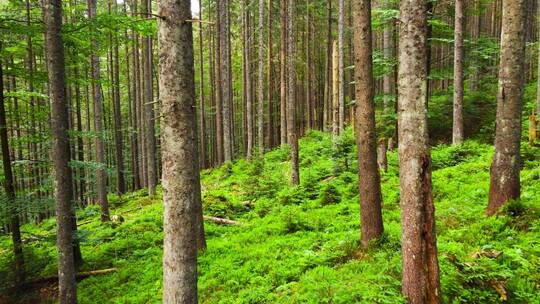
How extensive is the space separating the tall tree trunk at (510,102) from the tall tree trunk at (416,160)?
12.0 ft

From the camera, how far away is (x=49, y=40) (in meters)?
7.57

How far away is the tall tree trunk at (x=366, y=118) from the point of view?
279 inches

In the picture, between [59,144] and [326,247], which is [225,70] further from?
[326,247]

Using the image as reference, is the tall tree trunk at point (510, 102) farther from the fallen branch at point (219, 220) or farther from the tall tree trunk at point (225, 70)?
the tall tree trunk at point (225, 70)

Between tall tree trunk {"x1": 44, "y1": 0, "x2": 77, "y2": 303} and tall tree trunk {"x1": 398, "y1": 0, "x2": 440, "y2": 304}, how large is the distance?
22.5 ft

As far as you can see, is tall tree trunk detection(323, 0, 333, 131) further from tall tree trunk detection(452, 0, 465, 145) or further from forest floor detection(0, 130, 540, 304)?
forest floor detection(0, 130, 540, 304)

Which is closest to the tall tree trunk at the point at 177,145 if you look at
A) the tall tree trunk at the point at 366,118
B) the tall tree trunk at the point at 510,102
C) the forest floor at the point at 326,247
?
the forest floor at the point at 326,247

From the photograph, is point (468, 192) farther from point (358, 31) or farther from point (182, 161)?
point (182, 161)

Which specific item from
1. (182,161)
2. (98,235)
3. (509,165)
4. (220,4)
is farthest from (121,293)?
(220,4)

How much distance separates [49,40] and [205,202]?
327 inches

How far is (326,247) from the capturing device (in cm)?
805

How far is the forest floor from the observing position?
5.84 metres

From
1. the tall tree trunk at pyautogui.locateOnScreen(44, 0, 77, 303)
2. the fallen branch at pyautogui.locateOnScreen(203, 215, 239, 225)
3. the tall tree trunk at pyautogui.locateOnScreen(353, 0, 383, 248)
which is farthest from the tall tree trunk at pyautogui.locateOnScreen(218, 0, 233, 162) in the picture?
the tall tree trunk at pyautogui.locateOnScreen(353, 0, 383, 248)

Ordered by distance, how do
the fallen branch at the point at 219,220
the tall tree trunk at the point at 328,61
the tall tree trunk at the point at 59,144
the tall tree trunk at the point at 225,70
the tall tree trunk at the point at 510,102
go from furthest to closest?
the tall tree trunk at the point at 328,61
the tall tree trunk at the point at 225,70
the fallen branch at the point at 219,220
the tall tree trunk at the point at 59,144
the tall tree trunk at the point at 510,102
